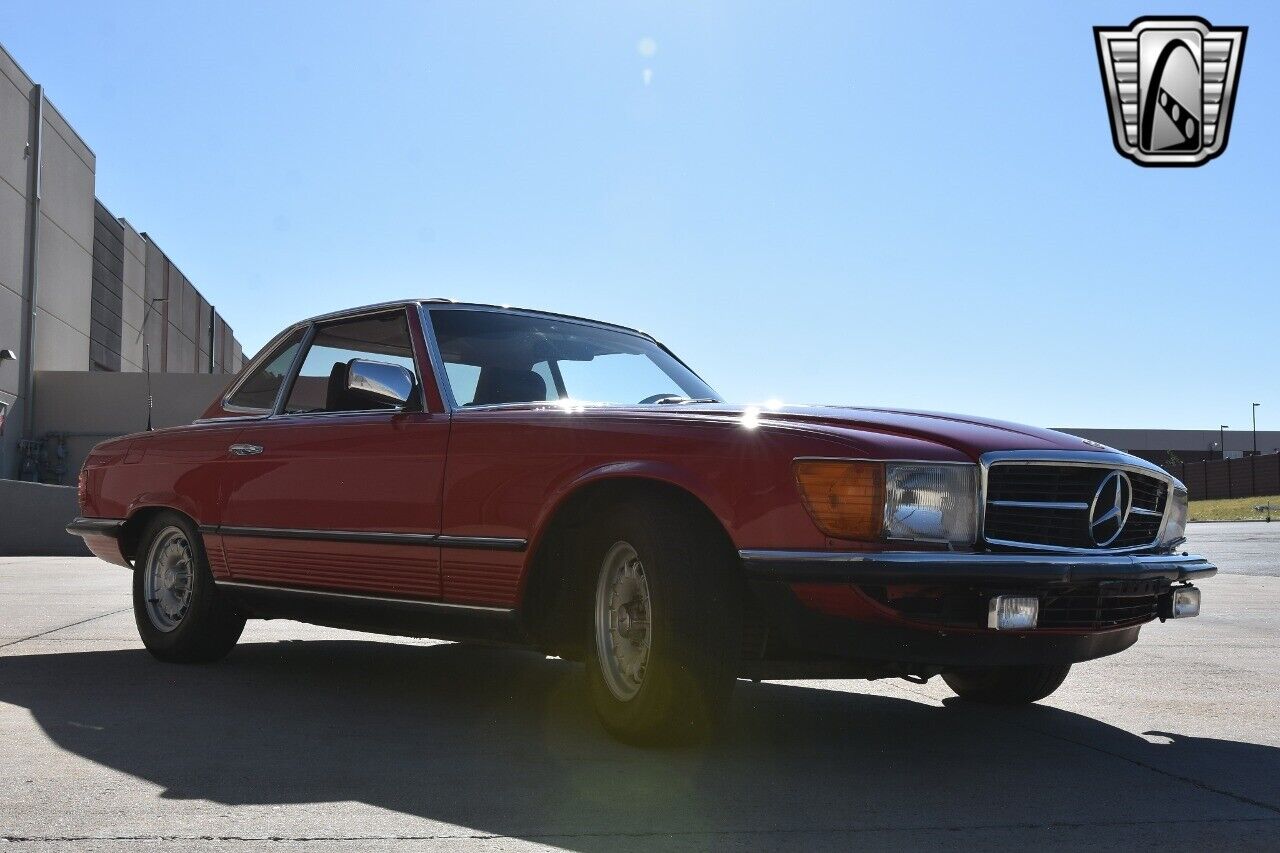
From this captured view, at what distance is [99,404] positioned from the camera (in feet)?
131

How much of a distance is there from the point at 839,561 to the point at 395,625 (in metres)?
2.09

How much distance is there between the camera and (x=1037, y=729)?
15.6ft

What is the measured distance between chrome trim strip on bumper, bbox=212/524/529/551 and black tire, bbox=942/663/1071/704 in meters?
1.87

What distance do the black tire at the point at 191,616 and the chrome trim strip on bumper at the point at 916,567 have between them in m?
3.29

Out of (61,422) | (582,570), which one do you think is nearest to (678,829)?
(582,570)

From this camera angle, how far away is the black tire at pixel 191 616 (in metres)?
6.13

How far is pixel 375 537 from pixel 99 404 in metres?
38.1

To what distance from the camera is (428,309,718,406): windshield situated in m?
5.27

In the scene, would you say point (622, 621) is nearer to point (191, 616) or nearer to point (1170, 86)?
point (191, 616)

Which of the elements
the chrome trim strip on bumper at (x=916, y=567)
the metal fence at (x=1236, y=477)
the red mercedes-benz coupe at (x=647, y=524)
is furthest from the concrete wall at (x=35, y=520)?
the metal fence at (x=1236, y=477)

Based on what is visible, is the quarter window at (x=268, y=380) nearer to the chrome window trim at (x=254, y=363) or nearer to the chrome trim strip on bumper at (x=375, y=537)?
the chrome window trim at (x=254, y=363)

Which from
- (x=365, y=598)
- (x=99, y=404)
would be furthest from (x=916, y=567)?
(x=99, y=404)

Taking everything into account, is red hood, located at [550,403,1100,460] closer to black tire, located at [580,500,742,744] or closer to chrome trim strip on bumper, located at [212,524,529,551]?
black tire, located at [580,500,742,744]

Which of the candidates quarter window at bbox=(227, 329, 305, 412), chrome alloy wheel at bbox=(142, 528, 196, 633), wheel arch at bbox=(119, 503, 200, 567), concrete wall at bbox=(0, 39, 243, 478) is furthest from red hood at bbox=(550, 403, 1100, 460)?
concrete wall at bbox=(0, 39, 243, 478)
